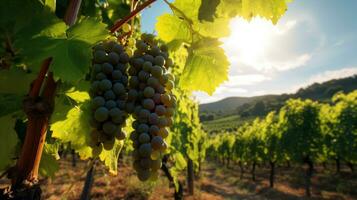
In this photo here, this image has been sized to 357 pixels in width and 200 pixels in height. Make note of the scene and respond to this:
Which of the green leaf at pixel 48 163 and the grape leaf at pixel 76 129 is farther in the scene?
the green leaf at pixel 48 163

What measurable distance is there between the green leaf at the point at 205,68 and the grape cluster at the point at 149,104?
419 mm

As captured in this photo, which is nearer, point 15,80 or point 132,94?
point 132,94

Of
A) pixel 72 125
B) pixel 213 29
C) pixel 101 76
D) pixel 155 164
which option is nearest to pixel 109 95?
pixel 101 76

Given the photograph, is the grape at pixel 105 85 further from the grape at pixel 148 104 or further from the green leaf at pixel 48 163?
the green leaf at pixel 48 163

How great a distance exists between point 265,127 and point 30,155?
3169 centimetres

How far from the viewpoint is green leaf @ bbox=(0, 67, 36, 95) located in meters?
1.62

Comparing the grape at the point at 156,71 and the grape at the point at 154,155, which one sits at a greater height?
the grape at the point at 156,71

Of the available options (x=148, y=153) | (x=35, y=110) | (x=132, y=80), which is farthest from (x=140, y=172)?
(x=35, y=110)

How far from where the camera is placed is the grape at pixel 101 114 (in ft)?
4.13

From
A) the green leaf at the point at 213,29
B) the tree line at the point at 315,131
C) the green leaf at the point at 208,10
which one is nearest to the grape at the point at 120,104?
the green leaf at the point at 208,10

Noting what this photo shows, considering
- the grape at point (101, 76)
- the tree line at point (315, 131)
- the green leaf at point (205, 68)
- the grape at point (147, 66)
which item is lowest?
A: the grape at point (101, 76)

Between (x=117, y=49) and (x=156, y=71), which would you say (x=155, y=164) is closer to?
(x=156, y=71)

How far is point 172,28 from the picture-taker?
200 cm

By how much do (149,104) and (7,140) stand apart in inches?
34.7
